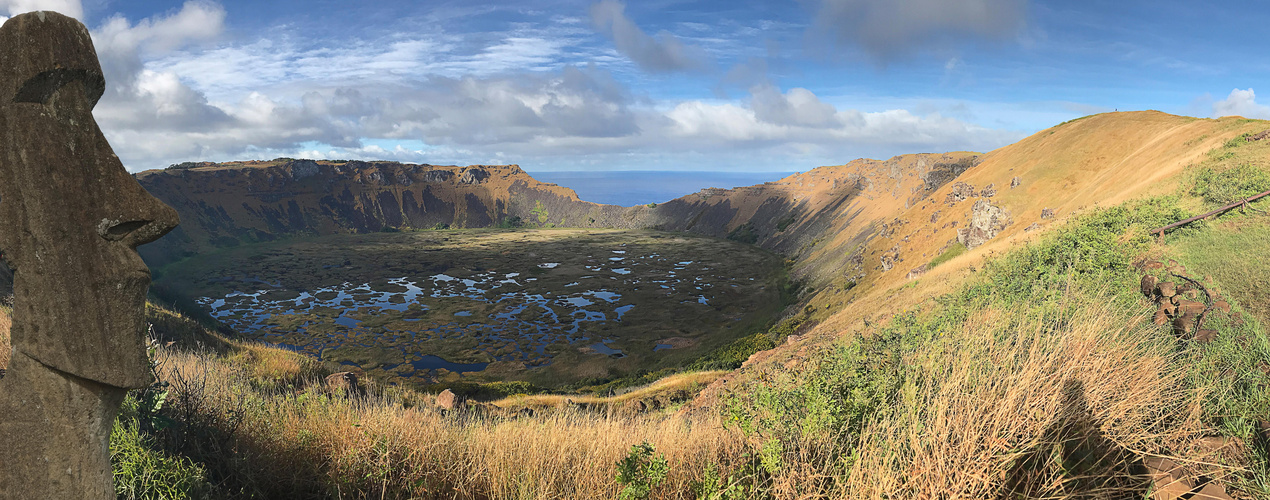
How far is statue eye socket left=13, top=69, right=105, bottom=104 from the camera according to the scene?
11.3 ft

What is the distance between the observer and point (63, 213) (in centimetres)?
353

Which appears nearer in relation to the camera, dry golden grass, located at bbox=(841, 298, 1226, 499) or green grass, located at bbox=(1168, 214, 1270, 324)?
dry golden grass, located at bbox=(841, 298, 1226, 499)

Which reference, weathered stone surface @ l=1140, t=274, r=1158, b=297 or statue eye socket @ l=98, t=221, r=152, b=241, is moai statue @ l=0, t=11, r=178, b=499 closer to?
statue eye socket @ l=98, t=221, r=152, b=241

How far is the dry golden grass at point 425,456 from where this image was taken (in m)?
5.69

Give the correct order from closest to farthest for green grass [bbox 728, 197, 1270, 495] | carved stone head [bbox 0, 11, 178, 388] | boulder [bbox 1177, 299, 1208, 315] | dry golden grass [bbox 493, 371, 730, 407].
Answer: carved stone head [bbox 0, 11, 178, 388], green grass [bbox 728, 197, 1270, 495], boulder [bbox 1177, 299, 1208, 315], dry golden grass [bbox 493, 371, 730, 407]

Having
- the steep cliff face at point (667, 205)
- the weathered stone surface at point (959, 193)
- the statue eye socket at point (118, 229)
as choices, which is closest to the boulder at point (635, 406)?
the statue eye socket at point (118, 229)

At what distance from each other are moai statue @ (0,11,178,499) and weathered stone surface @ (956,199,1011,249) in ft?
152

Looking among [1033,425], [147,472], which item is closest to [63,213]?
[147,472]

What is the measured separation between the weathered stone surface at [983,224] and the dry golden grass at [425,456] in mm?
42019

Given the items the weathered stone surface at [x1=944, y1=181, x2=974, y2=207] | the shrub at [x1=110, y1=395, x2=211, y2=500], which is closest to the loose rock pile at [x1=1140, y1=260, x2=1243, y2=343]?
the shrub at [x1=110, y1=395, x2=211, y2=500]

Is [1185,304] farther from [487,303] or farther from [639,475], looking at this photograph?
[487,303]

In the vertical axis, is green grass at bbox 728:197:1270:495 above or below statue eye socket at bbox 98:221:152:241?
below

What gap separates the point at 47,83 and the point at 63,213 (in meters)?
0.92

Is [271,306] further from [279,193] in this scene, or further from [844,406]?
[279,193]
